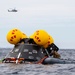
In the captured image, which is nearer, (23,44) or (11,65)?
(11,65)

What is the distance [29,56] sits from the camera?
41.5 meters

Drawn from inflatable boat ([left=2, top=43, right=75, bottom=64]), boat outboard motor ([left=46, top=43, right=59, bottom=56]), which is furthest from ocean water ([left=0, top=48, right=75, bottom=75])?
boat outboard motor ([left=46, top=43, right=59, bottom=56])

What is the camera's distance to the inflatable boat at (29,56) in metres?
41.3

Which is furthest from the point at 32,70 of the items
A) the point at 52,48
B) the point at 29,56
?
the point at 52,48

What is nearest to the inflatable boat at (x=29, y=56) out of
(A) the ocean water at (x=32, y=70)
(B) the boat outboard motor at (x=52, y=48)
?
(A) the ocean water at (x=32, y=70)

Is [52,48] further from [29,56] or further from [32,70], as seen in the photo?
[32,70]

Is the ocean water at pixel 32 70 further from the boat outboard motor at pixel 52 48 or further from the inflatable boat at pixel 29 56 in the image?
the boat outboard motor at pixel 52 48

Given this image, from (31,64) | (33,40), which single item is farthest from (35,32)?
(31,64)

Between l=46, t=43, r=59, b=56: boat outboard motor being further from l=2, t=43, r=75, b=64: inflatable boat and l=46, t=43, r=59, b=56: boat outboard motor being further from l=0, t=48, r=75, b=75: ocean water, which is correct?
l=0, t=48, r=75, b=75: ocean water

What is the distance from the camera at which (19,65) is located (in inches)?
1548

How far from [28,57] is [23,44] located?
1540 mm

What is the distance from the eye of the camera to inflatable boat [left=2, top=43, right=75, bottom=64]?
41.3 m

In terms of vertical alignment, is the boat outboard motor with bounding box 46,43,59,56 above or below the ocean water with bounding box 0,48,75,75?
above

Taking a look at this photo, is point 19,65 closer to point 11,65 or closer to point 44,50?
point 11,65
